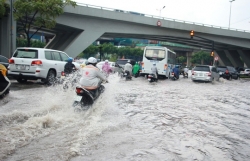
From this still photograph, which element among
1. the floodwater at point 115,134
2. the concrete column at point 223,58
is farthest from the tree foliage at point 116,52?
the floodwater at point 115,134

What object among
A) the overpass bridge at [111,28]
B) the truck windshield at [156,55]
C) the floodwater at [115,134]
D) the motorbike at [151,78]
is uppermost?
the overpass bridge at [111,28]

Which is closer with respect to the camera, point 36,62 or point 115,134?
point 115,134

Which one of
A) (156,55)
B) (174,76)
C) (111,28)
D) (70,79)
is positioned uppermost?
(111,28)

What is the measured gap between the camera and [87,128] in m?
5.84

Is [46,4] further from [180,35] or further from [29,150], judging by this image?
[180,35]

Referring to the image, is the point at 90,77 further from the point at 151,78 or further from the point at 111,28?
the point at 111,28

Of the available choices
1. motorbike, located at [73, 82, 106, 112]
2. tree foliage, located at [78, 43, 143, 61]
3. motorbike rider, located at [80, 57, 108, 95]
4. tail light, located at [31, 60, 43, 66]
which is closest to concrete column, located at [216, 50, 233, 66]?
tree foliage, located at [78, 43, 143, 61]

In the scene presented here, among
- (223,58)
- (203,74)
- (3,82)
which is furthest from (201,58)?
(3,82)

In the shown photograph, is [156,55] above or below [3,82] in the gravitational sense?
above

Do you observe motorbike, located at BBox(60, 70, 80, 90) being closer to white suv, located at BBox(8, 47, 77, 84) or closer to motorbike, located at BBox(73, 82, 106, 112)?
motorbike, located at BBox(73, 82, 106, 112)

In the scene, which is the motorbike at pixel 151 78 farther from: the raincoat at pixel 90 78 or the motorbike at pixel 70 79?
the raincoat at pixel 90 78

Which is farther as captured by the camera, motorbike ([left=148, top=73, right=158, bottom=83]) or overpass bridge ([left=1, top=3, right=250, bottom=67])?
overpass bridge ([left=1, top=3, right=250, bottom=67])

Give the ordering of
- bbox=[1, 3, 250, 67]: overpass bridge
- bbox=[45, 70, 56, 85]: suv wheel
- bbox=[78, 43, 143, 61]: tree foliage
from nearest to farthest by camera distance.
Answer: bbox=[45, 70, 56, 85]: suv wheel → bbox=[1, 3, 250, 67]: overpass bridge → bbox=[78, 43, 143, 61]: tree foliage

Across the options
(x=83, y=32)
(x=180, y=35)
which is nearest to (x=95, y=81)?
(x=83, y=32)
